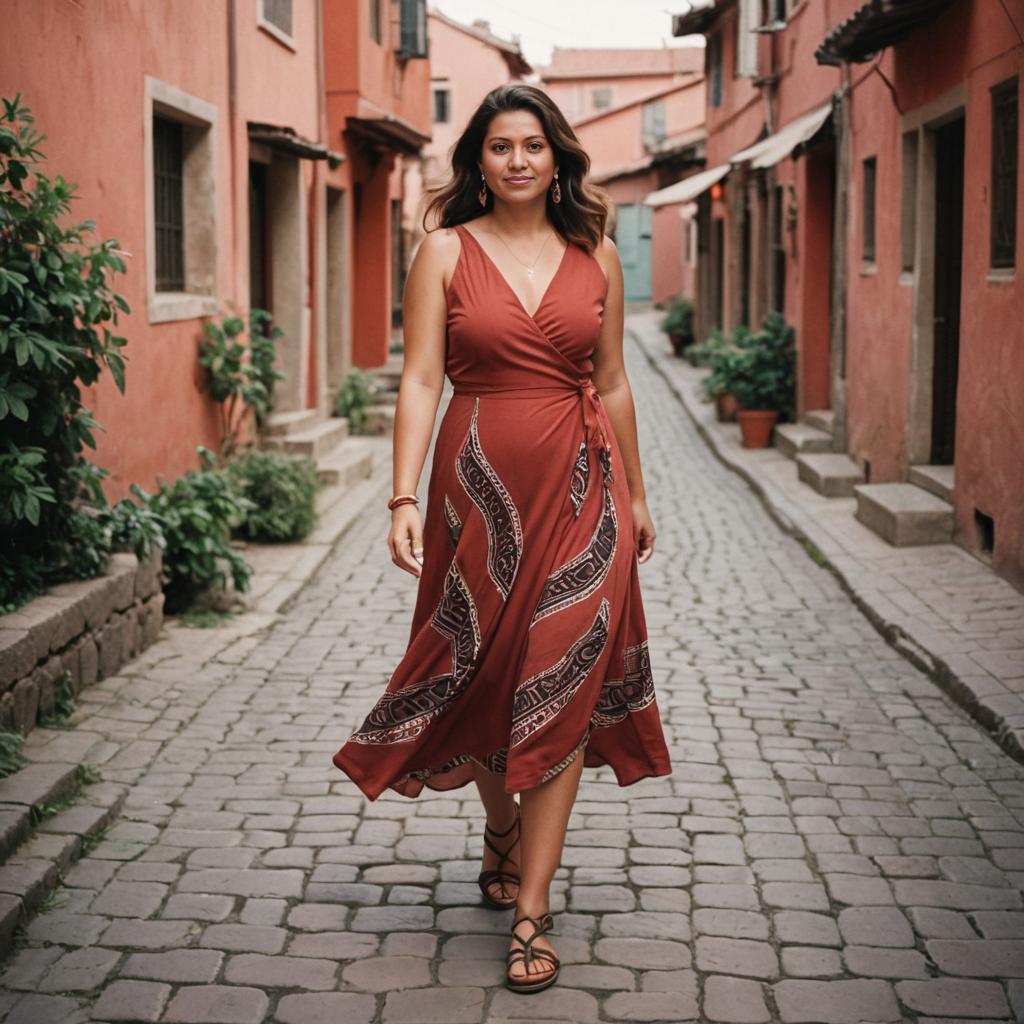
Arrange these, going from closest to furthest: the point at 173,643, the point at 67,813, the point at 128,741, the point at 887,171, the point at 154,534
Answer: the point at 67,813, the point at 128,741, the point at 154,534, the point at 173,643, the point at 887,171

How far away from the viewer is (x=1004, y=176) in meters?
8.55

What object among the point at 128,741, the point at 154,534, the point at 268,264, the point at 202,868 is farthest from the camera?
the point at 268,264

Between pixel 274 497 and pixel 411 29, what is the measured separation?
36.9ft

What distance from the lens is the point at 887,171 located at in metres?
11.5

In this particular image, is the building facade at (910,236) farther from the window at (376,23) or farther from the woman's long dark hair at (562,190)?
the woman's long dark hair at (562,190)

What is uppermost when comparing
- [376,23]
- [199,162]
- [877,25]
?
Result: [376,23]

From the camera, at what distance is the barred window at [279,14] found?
12.7 metres

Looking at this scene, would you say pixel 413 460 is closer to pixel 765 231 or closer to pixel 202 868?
pixel 202 868

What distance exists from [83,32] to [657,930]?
5751 mm

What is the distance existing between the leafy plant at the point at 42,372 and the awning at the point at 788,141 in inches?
332

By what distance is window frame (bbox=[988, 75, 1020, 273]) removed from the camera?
837cm

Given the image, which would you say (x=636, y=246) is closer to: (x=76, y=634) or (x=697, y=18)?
(x=697, y=18)

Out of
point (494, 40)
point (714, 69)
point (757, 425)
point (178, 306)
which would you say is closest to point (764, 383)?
point (757, 425)

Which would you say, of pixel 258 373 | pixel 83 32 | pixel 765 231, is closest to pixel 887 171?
pixel 258 373
